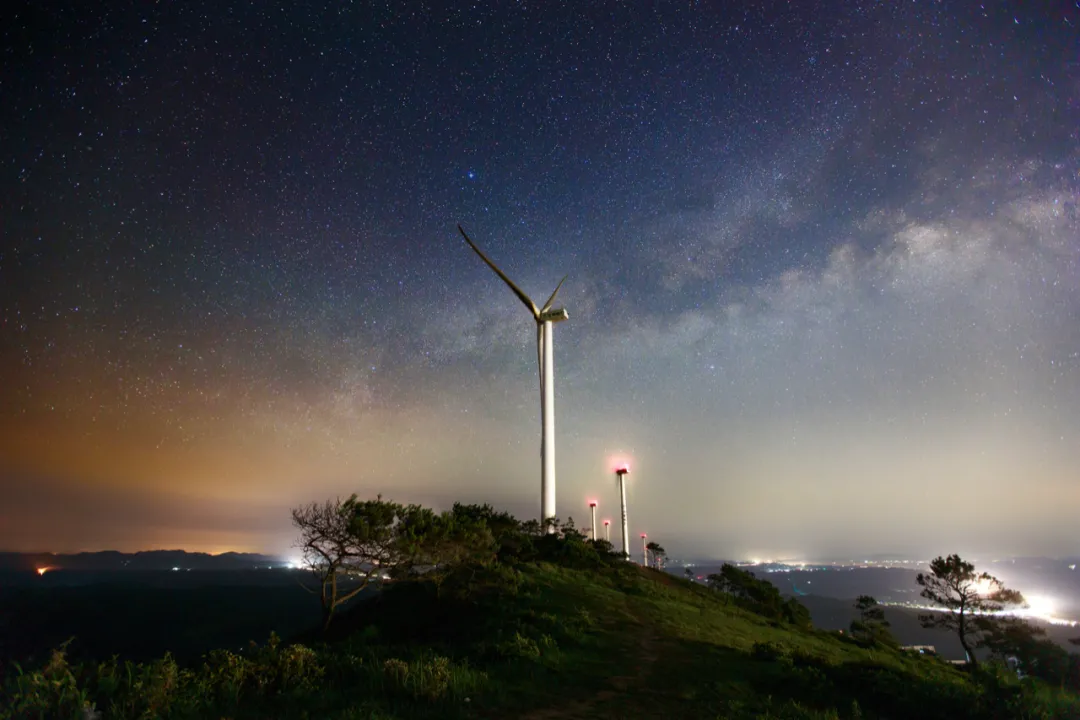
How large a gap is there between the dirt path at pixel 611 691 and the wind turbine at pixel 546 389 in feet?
107

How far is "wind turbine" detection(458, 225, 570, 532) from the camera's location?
55.1 m

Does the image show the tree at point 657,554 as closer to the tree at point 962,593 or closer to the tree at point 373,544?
the tree at point 962,593

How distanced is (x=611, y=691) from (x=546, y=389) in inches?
1619

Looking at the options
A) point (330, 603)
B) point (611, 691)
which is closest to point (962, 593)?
point (611, 691)

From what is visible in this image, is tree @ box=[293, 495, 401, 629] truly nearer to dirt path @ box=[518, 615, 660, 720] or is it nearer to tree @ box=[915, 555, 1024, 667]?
dirt path @ box=[518, 615, 660, 720]

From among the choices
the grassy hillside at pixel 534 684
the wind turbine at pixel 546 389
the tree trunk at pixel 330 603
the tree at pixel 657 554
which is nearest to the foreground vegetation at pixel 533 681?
the grassy hillside at pixel 534 684

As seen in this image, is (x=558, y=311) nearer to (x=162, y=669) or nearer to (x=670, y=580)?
(x=670, y=580)

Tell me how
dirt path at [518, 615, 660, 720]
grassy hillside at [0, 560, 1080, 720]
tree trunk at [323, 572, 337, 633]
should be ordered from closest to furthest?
1. grassy hillside at [0, 560, 1080, 720]
2. dirt path at [518, 615, 660, 720]
3. tree trunk at [323, 572, 337, 633]

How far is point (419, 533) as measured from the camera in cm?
3172

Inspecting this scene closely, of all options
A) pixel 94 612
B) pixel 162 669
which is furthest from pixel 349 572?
pixel 94 612

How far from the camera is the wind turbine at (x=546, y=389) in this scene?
55.1 metres

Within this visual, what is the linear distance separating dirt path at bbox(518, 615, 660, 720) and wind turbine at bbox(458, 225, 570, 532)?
3263cm

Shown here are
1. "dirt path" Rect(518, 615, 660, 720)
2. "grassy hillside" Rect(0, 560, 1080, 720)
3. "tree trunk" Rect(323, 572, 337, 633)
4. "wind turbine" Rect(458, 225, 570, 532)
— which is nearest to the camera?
"grassy hillside" Rect(0, 560, 1080, 720)

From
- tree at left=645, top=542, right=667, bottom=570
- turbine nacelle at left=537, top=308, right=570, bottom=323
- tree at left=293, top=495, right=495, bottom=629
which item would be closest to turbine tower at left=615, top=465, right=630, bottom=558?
tree at left=645, top=542, right=667, bottom=570
